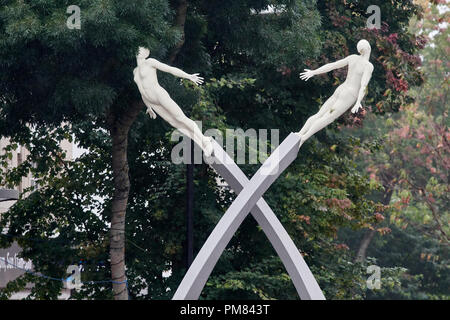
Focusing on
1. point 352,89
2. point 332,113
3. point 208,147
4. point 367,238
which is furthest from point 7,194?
point 367,238

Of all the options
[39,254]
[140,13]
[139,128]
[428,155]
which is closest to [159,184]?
[139,128]

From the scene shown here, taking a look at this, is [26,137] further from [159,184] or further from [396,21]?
[396,21]

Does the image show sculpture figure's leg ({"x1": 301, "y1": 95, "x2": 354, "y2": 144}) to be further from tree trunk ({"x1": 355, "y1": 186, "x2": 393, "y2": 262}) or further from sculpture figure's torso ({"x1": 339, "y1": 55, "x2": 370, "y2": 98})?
tree trunk ({"x1": 355, "y1": 186, "x2": 393, "y2": 262})

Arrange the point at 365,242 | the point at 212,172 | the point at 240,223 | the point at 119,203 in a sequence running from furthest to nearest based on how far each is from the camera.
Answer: the point at 365,242
the point at 212,172
the point at 119,203
the point at 240,223

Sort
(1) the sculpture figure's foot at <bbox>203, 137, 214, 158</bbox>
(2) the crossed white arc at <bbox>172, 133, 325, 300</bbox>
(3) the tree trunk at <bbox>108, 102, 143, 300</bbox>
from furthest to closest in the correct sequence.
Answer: (3) the tree trunk at <bbox>108, 102, 143, 300</bbox> → (1) the sculpture figure's foot at <bbox>203, 137, 214, 158</bbox> → (2) the crossed white arc at <bbox>172, 133, 325, 300</bbox>

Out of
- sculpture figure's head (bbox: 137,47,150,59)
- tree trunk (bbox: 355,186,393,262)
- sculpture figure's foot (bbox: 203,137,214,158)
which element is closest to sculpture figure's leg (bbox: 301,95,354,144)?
sculpture figure's foot (bbox: 203,137,214,158)

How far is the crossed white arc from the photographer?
913 centimetres

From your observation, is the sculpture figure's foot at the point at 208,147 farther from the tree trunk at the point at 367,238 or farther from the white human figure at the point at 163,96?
the tree trunk at the point at 367,238

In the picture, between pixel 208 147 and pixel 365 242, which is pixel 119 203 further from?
pixel 365 242

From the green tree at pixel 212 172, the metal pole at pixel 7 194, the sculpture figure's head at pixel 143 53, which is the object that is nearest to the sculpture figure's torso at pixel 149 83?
the sculpture figure's head at pixel 143 53

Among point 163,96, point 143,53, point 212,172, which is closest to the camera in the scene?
point 163,96

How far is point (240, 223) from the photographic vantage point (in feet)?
30.9

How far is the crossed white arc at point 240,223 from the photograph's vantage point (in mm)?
9133

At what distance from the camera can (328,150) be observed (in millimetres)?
15023
